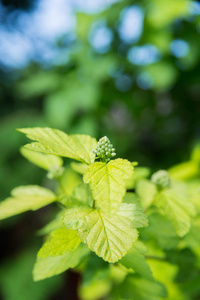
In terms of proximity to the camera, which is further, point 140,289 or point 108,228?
point 140,289

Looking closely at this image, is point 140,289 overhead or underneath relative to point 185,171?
underneath

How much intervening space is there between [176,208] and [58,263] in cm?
25

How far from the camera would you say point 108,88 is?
1865 millimetres

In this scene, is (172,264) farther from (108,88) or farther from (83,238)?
(108,88)

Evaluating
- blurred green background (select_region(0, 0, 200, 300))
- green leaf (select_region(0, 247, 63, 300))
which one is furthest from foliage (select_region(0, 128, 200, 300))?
green leaf (select_region(0, 247, 63, 300))

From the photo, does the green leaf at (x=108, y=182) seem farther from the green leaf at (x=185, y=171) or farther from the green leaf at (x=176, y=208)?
the green leaf at (x=185, y=171)

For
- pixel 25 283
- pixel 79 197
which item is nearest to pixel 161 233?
pixel 79 197

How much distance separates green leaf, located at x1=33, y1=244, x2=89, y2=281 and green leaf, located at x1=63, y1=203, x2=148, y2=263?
126 mm

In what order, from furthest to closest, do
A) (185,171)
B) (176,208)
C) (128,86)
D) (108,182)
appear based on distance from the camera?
1. (128,86)
2. (185,171)
3. (176,208)
4. (108,182)

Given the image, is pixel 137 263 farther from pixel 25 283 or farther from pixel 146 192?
pixel 25 283

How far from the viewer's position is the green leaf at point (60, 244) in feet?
1.50

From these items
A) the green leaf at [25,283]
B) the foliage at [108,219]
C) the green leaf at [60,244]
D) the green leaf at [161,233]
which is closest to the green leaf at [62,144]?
the foliage at [108,219]

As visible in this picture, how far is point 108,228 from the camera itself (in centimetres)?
43

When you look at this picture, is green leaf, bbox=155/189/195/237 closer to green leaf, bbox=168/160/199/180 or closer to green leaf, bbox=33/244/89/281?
green leaf, bbox=33/244/89/281
